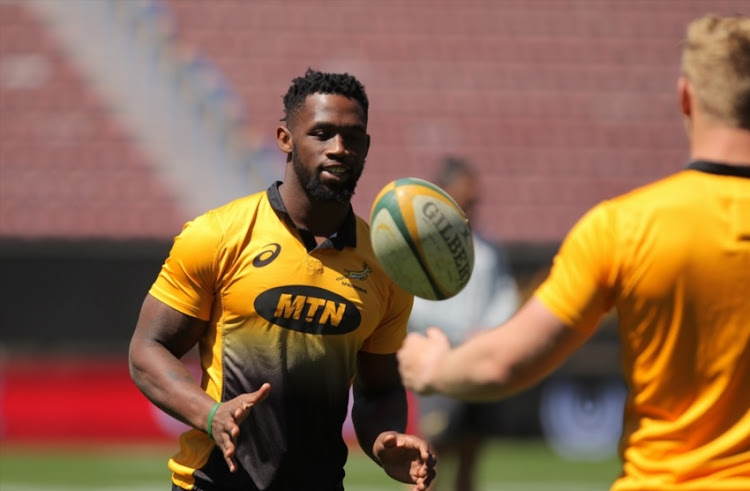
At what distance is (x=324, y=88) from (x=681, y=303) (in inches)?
62.9

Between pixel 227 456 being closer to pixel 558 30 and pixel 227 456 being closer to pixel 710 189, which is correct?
pixel 710 189

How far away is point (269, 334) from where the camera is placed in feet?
12.7

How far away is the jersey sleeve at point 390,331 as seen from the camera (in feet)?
13.5

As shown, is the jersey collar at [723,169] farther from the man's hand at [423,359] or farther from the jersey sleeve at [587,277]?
→ the man's hand at [423,359]

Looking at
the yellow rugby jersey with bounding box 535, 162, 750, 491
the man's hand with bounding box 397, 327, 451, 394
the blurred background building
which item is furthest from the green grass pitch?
the yellow rugby jersey with bounding box 535, 162, 750, 491

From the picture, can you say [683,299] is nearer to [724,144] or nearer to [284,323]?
[724,144]

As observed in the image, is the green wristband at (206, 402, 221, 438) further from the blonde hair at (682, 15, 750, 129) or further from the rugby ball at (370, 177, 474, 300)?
the blonde hair at (682, 15, 750, 129)

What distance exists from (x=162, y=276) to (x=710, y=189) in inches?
69.8

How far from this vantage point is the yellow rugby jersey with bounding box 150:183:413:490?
3.86 m

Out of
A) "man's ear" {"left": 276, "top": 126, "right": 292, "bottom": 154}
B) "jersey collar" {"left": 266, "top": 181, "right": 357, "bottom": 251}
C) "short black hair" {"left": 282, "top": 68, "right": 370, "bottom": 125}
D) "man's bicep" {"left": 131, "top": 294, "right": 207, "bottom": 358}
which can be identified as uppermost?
"short black hair" {"left": 282, "top": 68, "right": 370, "bottom": 125}

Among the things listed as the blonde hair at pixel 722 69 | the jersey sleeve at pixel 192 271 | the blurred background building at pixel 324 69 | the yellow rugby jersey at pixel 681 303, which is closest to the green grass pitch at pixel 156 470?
the blurred background building at pixel 324 69

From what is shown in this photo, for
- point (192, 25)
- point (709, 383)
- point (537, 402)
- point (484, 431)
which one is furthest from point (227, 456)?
point (192, 25)

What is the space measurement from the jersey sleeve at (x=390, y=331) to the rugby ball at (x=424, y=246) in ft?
1.13

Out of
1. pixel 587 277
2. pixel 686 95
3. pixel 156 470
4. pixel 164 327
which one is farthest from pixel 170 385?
pixel 156 470
